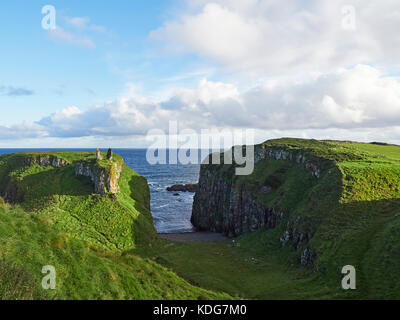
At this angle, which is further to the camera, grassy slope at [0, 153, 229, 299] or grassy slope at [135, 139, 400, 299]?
grassy slope at [135, 139, 400, 299]

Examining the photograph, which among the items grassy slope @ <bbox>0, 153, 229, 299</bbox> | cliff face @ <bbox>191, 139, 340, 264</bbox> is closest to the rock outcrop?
cliff face @ <bbox>191, 139, 340, 264</bbox>

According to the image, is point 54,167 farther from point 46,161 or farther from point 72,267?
point 72,267

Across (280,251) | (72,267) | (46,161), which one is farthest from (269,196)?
(46,161)

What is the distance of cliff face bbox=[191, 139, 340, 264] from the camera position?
5225cm

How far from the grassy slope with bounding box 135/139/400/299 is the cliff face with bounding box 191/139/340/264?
1.35 feet

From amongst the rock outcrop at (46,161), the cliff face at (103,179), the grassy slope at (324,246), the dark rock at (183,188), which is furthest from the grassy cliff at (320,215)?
the dark rock at (183,188)

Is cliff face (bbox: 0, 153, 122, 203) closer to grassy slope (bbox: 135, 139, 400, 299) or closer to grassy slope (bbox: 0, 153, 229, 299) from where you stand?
grassy slope (bbox: 135, 139, 400, 299)

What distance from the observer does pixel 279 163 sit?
3103 inches
